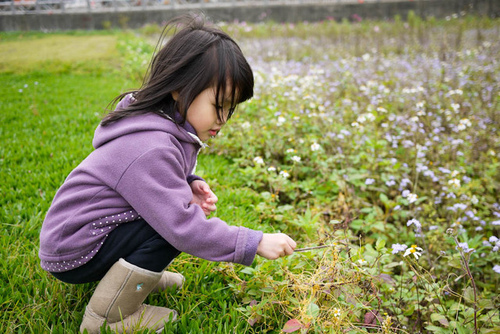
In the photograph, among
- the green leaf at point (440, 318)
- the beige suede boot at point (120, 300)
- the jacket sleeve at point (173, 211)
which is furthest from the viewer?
the green leaf at point (440, 318)

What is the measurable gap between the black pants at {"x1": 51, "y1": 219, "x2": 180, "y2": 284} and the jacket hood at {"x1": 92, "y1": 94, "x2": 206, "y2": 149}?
1.08 ft

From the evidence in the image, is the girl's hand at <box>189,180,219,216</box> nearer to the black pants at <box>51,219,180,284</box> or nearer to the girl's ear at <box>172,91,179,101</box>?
the black pants at <box>51,219,180,284</box>

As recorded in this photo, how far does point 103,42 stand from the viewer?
9398mm

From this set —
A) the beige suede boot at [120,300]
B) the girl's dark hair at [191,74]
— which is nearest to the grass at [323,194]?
the beige suede boot at [120,300]

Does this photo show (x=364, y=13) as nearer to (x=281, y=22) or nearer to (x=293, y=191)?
(x=281, y=22)

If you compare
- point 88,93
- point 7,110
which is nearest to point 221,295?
point 7,110

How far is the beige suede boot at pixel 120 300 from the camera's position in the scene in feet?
4.55

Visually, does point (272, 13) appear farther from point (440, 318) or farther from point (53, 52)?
point (440, 318)

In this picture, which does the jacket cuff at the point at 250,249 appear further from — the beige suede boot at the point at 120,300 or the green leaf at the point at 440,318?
the green leaf at the point at 440,318

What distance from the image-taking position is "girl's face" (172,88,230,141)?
1.45 meters

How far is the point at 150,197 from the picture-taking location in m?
1.28

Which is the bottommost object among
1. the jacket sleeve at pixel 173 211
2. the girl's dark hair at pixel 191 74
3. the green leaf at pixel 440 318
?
the green leaf at pixel 440 318

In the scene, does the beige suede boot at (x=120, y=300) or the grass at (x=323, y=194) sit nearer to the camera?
the beige suede boot at (x=120, y=300)

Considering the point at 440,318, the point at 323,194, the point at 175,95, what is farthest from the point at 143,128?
the point at 323,194
